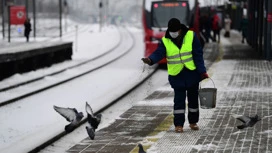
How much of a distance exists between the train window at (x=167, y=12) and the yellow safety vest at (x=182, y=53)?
16.5 meters

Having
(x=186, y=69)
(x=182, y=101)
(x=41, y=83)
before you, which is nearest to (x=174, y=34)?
(x=186, y=69)

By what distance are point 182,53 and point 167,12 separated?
16.9m

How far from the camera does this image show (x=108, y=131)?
10031mm

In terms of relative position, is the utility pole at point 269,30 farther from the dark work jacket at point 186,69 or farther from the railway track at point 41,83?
the dark work jacket at point 186,69

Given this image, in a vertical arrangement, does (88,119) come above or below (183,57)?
below

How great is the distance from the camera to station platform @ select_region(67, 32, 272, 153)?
8.46m

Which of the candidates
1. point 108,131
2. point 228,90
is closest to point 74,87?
point 228,90

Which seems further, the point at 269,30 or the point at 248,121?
the point at 269,30

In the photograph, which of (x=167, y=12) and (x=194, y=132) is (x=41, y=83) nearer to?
(x=167, y=12)

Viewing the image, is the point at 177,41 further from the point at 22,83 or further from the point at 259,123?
the point at 22,83

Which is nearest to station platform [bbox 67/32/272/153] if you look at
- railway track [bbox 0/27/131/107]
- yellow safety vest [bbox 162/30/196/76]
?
yellow safety vest [bbox 162/30/196/76]

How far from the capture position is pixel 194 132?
9.61m

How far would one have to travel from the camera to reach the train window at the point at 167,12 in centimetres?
2591

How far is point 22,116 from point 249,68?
10.7 m
